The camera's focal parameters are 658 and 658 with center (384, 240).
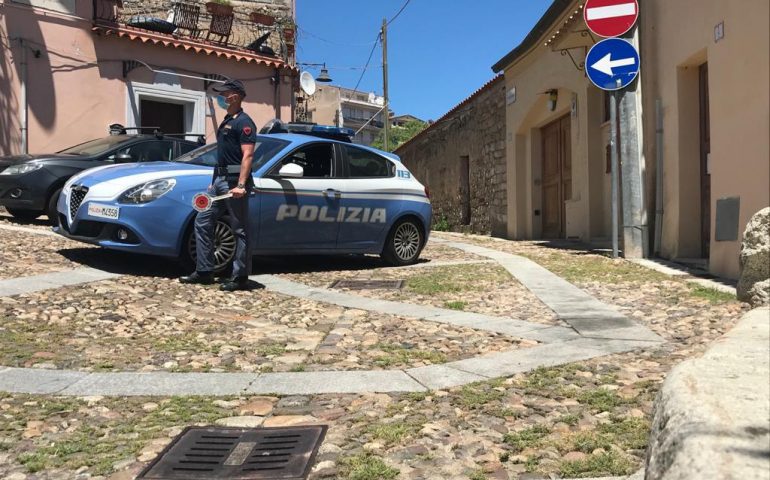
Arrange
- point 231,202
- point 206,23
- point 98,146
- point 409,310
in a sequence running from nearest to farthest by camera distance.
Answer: point 409,310 → point 231,202 → point 98,146 → point 206,23

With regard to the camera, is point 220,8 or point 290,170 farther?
point 220,8

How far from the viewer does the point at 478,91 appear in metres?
17.2

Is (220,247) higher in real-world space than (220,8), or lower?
lower

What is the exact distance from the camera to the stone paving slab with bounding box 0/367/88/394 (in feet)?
10.9

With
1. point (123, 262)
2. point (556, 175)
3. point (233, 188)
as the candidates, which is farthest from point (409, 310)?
point (556, 175)

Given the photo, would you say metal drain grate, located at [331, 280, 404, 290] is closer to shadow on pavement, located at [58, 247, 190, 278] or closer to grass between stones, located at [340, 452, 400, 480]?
shadow on pavement, located at [58, 247, 190, 278]

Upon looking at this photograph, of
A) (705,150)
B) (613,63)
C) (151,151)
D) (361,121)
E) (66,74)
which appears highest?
(361,121)

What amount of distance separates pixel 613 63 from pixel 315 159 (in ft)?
13.0

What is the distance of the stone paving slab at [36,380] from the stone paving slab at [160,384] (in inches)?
2.2

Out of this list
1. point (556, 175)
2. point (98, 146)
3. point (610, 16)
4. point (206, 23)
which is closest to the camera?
point (610, 16)

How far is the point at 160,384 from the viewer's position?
346cm

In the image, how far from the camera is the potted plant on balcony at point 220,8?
52.0 ft

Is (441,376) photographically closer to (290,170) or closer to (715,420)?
(715,420)

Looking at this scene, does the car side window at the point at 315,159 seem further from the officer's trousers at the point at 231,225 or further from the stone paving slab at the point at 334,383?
the stone paving slab at the point at 334,383
